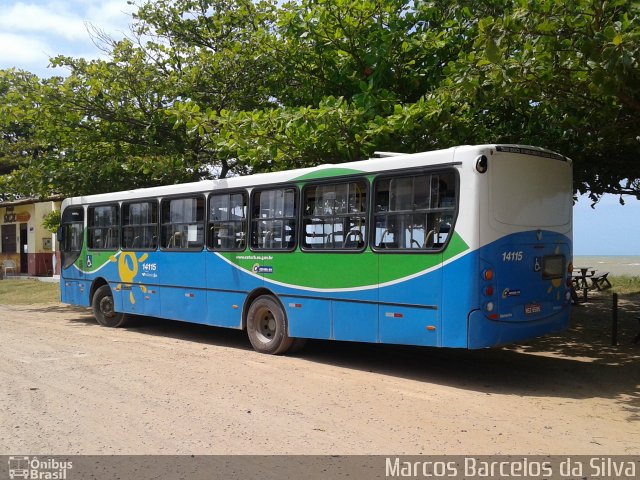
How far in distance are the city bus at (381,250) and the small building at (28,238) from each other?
19.8 meters

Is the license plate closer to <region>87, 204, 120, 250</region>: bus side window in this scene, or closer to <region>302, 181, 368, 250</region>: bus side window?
<region>302, 181, 368, 250</region>: bus side window

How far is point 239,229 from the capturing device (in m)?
10.0

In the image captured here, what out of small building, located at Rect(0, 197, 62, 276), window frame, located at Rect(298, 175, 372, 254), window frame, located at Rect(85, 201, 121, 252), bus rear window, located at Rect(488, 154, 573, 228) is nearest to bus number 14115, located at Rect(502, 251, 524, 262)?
bus rear window, located at Rect(488, 154, 573, 228)

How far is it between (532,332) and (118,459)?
203 inches

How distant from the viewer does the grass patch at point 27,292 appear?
1981 cm

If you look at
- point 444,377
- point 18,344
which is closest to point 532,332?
point 444,377

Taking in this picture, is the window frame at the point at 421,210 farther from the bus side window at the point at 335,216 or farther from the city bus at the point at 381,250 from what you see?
the bus side window at the point at 335,216

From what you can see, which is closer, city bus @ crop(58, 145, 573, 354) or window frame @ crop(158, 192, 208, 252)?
city bus @ crop(58, 145, 573, 354)

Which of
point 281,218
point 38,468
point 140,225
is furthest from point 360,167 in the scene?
→ point 140,225

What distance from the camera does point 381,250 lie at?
26.0 ft

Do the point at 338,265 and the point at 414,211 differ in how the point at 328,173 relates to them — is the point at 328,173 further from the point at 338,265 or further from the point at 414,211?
the point at 414,211

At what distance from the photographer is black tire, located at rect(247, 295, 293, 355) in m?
9.30

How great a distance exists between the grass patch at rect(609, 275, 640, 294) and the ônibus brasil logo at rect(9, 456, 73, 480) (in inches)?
756

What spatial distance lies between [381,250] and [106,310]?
25.7 feet
